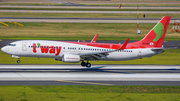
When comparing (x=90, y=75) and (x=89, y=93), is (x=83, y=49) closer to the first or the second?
(x=90, y=75)

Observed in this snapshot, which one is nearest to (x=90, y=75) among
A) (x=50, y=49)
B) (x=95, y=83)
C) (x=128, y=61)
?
(x=95, y=83)

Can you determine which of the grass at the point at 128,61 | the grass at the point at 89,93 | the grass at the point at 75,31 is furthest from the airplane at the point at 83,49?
the grass at the point at 75,31

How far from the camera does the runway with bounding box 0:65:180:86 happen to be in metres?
34.1

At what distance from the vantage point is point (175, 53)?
A: 5806cm

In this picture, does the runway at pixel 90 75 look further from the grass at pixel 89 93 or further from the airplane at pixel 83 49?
the grass at pixel 89 93

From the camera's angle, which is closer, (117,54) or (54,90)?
(54,90)

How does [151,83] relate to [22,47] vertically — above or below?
below

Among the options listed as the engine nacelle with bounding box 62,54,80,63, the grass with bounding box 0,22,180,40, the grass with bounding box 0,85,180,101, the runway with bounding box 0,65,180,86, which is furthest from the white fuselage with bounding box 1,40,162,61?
the grass with bounding box 0,22,180,40

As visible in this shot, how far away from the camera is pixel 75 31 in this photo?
8819cm

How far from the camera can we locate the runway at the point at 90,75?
34062 millimetres

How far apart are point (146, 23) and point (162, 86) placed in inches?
2942

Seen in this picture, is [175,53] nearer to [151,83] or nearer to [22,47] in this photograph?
[151,83]

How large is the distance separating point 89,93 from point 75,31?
60.3 m

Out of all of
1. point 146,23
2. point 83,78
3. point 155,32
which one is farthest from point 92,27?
point 83,78
